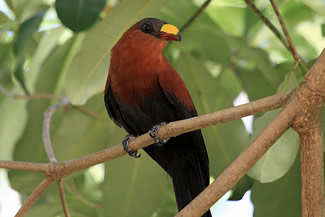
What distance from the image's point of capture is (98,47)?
2.96 m

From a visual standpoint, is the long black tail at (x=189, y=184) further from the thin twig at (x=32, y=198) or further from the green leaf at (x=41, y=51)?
the green leaf at (x=41, y=51)

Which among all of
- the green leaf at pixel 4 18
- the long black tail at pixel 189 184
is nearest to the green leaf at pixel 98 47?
the green leaf at pixel 4 18

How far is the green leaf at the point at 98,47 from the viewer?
113 inches

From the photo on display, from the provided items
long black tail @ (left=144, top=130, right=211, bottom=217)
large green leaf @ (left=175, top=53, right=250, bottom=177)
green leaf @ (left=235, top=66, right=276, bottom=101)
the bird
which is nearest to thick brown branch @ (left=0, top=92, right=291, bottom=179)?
the bird

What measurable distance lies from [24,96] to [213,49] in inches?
51.1

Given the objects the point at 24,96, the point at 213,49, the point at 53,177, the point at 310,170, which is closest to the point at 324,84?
the point at 310,170

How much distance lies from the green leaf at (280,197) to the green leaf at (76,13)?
4.14 feet

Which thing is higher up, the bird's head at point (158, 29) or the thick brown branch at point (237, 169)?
the thick brown branch at point (237, 169)

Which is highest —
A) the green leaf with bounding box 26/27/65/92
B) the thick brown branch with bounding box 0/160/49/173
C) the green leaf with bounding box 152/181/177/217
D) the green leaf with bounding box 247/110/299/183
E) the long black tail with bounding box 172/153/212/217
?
the green leaf with bounding box 247/110/299/183

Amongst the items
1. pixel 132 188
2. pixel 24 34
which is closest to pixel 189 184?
pixel 132 188

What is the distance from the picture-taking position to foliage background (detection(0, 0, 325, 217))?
9.42ft

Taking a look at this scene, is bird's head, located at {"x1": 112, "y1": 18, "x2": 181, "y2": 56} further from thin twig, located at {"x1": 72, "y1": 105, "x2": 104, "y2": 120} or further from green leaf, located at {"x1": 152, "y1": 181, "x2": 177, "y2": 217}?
green leaf, located at {"x1": 152, "y1": 181, "x2": 177, "y2": 217}

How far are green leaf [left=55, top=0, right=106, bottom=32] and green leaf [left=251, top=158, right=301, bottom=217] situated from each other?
126 centimetres

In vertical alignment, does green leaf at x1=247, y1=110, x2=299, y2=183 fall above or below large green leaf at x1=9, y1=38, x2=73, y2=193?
above
